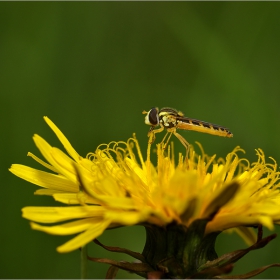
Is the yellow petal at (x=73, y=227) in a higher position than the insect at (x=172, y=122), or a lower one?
lower

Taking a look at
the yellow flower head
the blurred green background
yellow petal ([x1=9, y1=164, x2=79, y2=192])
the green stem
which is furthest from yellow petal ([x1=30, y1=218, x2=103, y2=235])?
the blurred green background

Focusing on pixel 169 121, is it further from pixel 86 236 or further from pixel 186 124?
pixel 86 236

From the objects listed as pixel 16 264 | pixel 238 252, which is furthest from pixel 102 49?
pixel 238 252

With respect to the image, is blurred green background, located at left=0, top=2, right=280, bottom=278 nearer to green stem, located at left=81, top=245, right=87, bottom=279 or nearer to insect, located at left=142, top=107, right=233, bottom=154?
insect, located at left=142, top=107, right=233, bottom=154

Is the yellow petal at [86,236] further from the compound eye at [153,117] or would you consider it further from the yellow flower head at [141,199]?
the compound eye at [153,117]

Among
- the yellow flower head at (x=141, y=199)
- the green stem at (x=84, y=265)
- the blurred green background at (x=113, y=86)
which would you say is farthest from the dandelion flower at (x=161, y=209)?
the blurred green background at (x=113, y=86)

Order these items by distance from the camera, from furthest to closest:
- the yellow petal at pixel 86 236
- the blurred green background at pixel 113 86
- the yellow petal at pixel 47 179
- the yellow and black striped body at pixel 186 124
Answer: the blurred green background at pixel 113 86, the yellow and black striped body at pixel 186 124, the yellow petal at pixel 47 179, the yellow petal at pixel 86 236

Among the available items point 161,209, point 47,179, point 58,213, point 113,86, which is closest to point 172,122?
point 47,179

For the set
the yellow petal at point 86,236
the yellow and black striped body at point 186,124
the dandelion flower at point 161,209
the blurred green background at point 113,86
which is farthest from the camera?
the blurred green background at point 113,86

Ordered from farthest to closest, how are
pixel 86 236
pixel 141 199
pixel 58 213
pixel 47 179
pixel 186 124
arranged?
pixel 186 124, pixel 47 179, pixel 141 199, pixel 58 213, pixel 86 236
